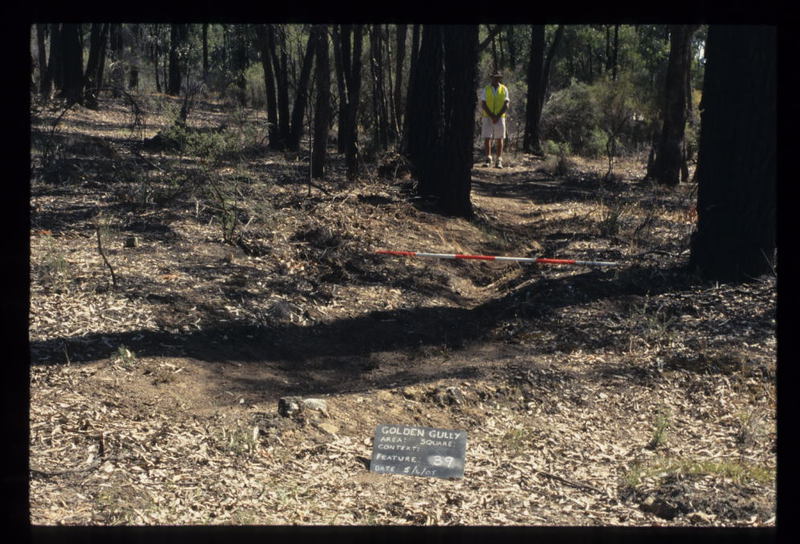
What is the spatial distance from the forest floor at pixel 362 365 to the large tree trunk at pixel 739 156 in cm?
29

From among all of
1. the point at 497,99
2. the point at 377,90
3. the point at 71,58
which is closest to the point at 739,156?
the point at 497,99

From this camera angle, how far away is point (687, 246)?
30.8 feet

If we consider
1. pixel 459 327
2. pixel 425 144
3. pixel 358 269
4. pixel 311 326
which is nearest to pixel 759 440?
pixel 459 327

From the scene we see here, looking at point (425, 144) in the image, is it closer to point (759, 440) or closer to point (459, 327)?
point (459, 327)

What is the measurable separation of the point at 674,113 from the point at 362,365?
974cm

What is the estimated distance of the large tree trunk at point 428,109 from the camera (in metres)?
11.5

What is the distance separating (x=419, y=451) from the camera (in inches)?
203

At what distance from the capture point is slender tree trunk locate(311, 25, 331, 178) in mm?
11781

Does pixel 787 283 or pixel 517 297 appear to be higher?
pixel 787 283

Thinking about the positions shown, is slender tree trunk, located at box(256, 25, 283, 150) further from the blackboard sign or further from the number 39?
the number 39

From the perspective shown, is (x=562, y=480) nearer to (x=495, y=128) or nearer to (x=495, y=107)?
(x=495, y=107)

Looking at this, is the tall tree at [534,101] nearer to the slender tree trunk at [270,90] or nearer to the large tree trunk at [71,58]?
the slender tree trunk at [270,90]

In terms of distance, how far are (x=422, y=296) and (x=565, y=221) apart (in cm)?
444

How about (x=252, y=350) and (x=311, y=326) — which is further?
(x=311, y=326)
